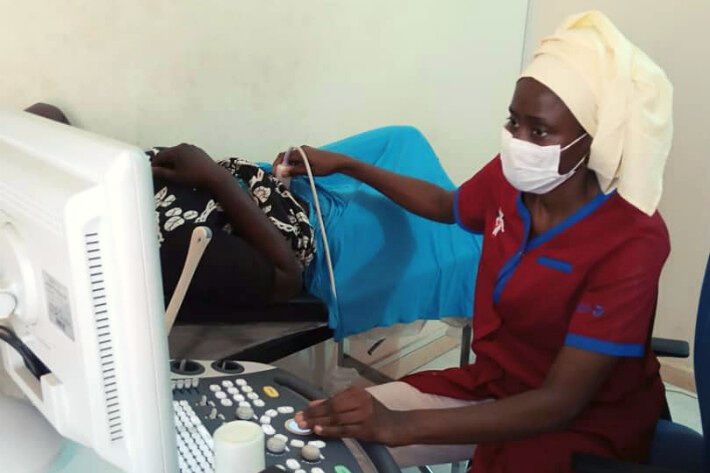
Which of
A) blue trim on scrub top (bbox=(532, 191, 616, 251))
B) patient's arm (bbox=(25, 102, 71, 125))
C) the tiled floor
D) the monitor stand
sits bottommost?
the tiled floor

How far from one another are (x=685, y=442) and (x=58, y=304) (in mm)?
1200

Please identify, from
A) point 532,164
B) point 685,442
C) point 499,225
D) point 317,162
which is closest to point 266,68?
point 317,162

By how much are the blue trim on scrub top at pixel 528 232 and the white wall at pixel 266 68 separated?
1.04 meters

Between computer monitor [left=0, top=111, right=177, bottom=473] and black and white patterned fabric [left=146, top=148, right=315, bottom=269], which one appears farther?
black and white patterned fabric [left=146, top=148, right=315, bottom=269]

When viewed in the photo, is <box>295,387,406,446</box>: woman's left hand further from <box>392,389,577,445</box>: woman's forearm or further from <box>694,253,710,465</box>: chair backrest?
<box>694,253,710,465</box>: chair backrest

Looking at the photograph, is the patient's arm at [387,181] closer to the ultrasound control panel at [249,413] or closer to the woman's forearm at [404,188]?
the woman's forearm at [404,188]

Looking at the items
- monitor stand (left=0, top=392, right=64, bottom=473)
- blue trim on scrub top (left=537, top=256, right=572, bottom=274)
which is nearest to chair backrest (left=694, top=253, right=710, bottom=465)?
blue trim on scrub top (left=537, top=256, right=572, bottom=274)

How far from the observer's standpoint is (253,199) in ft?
5.70

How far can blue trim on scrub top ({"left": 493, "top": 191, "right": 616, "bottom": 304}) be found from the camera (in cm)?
126

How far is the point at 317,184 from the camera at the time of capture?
199 cm

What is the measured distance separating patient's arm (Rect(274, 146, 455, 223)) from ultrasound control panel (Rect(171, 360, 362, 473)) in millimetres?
719

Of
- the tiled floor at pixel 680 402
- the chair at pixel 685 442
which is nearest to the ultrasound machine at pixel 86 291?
the chair at pixel 685 442

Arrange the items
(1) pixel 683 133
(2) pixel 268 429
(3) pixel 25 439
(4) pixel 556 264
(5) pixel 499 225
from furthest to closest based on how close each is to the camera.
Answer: (1) pixel 683 133, (5) pixel 499 225, (4) pixel 556 264, (2) pixel 268 429, (3) pixel 25 439

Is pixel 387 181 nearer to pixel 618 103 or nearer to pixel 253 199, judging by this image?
pixel 253 199
